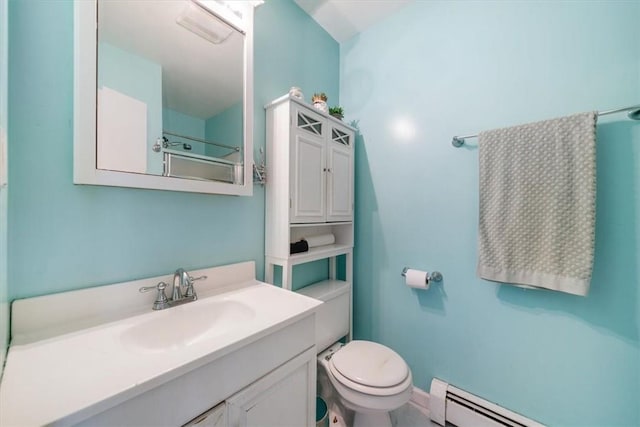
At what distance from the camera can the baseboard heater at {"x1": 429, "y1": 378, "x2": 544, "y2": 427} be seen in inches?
46.0

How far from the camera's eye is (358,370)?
112 centimetres

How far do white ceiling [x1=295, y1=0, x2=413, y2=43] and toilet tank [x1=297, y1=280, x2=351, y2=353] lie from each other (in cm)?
182

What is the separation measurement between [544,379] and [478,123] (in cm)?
131

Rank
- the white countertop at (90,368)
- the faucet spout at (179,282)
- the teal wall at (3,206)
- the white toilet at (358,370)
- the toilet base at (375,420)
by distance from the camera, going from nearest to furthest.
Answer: the white countertop at (90,368), the teal wall at (3,206), the faucet spout at (179,282), the white toilet at (358,370), the toilet base at (375,420)

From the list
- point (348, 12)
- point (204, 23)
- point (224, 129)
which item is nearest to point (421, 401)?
point (224, 129)

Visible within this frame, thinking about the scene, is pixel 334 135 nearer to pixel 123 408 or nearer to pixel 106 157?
pixel 106 157

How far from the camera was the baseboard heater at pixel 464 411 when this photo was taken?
117cm

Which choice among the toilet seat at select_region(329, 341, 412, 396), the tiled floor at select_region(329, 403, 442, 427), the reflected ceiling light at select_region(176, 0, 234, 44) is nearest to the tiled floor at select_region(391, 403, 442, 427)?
the tiled floor at select_region(329, 403, 442, 427)

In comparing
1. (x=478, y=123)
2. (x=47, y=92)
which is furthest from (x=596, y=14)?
(x=47, y=92)

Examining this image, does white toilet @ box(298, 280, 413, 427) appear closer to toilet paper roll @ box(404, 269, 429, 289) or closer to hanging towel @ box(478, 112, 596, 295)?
toilet paper roll @ box(404, 269, 429, 289)

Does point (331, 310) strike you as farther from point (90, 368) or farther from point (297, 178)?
point (90, 368)

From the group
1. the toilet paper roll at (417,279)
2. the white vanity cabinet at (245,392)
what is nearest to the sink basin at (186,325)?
the white vanity cabinet at (245,392)

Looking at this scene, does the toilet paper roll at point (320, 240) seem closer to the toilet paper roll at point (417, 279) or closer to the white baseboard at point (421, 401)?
the toilet paper roll at point (417, 279)

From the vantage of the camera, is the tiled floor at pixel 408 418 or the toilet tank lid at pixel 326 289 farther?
the toilet tank lid at pixel 326 289
